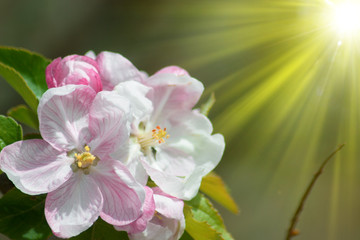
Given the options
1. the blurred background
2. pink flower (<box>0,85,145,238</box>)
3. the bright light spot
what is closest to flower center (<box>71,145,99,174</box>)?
pink flower (<box>0,85,145,238</box>)

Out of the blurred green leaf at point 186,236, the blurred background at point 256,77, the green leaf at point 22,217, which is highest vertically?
the green leaf at point 22,217

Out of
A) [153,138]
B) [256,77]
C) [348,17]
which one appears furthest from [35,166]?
[256,77]

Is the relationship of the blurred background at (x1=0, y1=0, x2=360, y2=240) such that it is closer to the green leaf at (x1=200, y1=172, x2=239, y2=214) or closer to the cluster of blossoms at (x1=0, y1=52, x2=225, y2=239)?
the green leaf at (x1=200, y1=172, x2=239, y2=214)

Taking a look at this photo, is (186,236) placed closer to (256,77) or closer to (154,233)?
(154,233)

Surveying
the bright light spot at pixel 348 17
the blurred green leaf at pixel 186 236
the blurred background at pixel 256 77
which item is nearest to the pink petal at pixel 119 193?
the blurred green leaf at pixel 186 236

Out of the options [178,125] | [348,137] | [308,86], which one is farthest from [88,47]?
[178,125]

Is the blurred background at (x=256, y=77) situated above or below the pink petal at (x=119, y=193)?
below

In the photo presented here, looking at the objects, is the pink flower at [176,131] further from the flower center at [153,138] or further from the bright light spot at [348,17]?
the bright light spot at [348,17]
